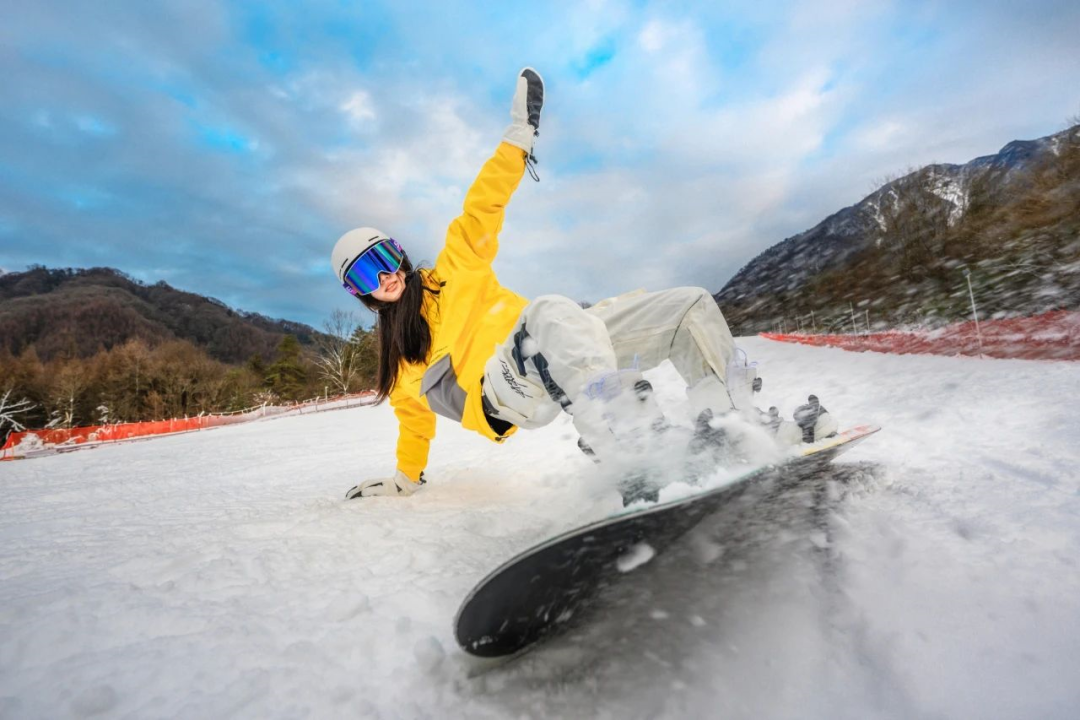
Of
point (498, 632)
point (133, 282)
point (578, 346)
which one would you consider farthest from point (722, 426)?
point (133, 282)

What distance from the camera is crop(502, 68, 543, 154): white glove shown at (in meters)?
2.01

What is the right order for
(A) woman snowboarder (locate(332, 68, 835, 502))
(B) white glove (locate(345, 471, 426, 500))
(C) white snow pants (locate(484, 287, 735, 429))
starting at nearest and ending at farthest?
(C) white snow pants (locate(484, 287, 735, 429)) < (A) woman snowboarder (locate(332, 68, 835, 502)) < (B) white glove (locate(345, 471, 426, 500))

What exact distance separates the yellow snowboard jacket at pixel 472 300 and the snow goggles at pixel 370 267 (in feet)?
0.55

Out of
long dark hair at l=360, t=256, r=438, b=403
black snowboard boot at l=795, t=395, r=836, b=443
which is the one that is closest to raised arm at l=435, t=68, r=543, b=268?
long dark hair at l=360, t=256, r=438, b=403

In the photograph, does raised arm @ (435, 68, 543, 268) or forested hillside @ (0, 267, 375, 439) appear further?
forested hillside @ (0, 267, 375, 439)

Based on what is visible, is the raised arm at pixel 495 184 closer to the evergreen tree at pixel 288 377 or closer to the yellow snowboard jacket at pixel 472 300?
the yellow snowboard jacket at pixel 472 300

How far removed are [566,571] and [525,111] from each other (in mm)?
1856

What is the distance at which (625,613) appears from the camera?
122cm

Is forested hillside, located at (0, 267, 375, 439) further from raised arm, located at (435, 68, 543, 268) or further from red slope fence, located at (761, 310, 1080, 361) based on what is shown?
red slope fence, located at (761, 310, 1080, 361)

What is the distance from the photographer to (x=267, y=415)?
25922 millimetres

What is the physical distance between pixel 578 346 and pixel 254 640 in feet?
3.86

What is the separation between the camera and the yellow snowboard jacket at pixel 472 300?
1966 mm

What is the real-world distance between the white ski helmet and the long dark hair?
0.50 ft

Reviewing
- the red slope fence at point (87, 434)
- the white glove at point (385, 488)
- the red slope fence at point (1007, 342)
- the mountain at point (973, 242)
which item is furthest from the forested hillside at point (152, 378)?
the mountain at point (973, 242)
